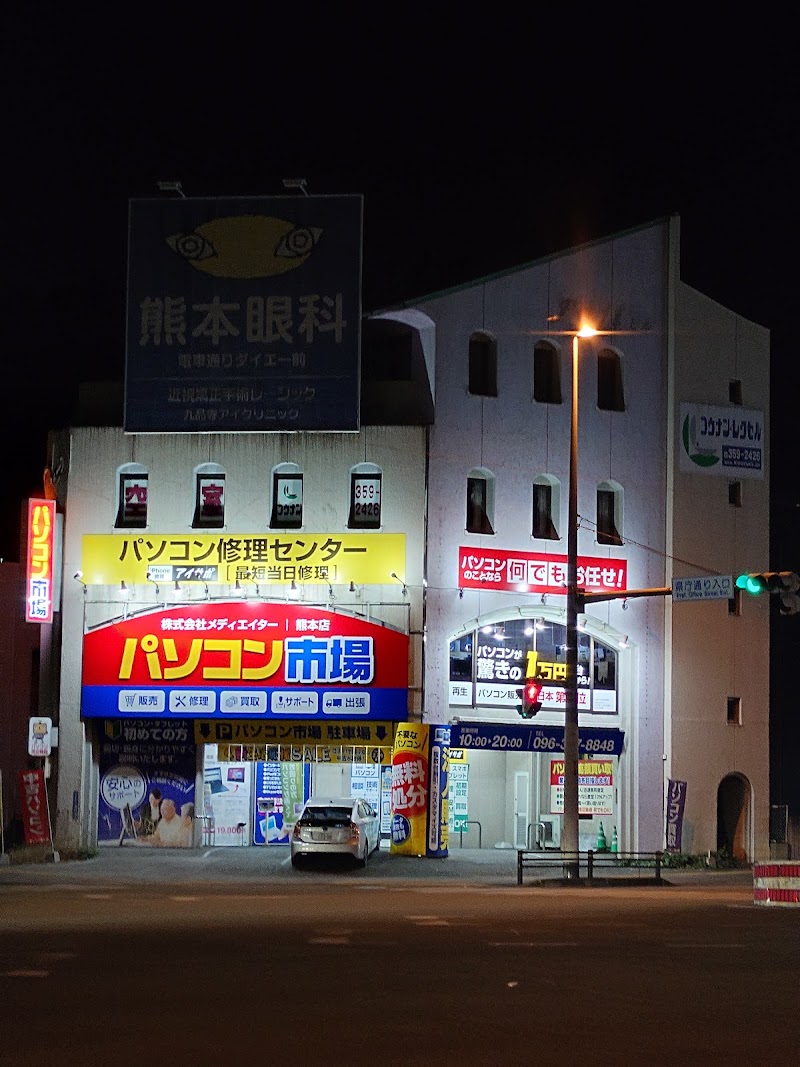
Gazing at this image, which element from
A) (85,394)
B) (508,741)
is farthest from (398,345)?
(508,741)

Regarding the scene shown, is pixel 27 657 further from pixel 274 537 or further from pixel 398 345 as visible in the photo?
pixel 398 345

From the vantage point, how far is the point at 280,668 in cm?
3831

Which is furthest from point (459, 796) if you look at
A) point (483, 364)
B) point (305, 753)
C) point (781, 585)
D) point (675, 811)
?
point (781, 585)

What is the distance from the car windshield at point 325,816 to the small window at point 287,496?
7.69 metres

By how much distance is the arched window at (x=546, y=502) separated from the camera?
40875 millimetres

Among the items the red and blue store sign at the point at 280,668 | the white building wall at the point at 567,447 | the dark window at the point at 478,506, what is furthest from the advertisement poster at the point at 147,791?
the dark window at the point at 478,506

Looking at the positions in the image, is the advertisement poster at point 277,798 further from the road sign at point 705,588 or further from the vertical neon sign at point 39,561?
the road sign at point 705,588

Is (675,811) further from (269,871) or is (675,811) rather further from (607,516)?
Result: (269,871)

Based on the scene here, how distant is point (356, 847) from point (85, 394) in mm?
14486

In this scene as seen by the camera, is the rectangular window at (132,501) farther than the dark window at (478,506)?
No

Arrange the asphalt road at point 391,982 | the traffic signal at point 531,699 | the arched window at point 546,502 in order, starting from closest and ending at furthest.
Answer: the asphalt road at point 391,982, the traffic signal at point 531,699, the arched window at point 546,502

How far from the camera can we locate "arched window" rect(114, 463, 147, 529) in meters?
39.8

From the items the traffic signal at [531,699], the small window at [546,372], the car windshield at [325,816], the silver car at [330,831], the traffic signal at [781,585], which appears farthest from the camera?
the small window at [546,372]

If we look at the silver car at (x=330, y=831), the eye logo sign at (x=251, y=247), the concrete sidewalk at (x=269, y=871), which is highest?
the eye logo sign at (x=251, y=247)
